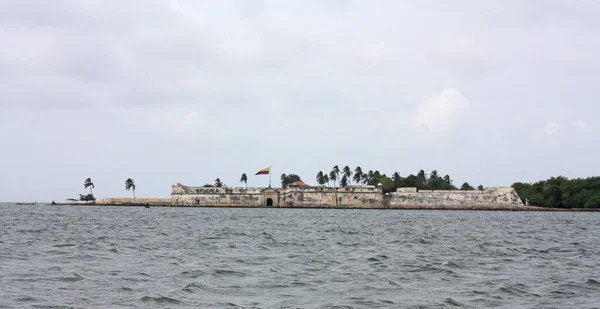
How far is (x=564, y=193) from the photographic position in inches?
3622

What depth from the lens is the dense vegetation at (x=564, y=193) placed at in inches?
3506

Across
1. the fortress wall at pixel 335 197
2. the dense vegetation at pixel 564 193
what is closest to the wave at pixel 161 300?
the fortress wall at pixel 335 197

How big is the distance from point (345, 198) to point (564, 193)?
31.4 metres

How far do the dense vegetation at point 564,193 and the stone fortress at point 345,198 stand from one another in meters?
8.93

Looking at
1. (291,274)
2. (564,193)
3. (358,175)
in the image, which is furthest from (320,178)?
(291,274)

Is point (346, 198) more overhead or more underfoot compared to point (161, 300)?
more overhead

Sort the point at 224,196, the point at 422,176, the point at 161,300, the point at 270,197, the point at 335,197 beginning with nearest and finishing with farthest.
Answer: the point at 161,300, the point at 335,197, the point at 270,197, the point at 224,196, the point at 422,176

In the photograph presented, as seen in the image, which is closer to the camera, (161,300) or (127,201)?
(161,300)

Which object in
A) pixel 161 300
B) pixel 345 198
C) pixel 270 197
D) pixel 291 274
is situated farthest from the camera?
pixel 270 197

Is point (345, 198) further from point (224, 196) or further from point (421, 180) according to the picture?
point (421, 180)

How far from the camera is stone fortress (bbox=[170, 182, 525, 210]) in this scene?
87.3m

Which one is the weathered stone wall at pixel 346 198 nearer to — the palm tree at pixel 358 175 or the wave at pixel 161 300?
the palm tree at pixel 358 175

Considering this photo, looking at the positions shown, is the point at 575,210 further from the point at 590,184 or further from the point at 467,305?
the point at 467,305

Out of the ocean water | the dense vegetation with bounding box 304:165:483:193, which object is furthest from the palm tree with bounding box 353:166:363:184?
the ocean water
